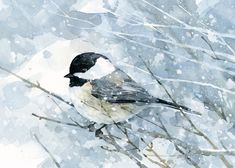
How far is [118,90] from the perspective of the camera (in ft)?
7.95

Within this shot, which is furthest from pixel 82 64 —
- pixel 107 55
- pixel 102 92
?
pixel 107 55

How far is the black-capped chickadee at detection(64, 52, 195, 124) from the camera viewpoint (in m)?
2.39

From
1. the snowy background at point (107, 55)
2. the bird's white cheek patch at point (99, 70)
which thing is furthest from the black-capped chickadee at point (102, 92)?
the snowy background at point (107, 55)

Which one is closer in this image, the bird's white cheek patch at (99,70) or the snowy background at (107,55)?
the bird's white cheek patch at (99,70)

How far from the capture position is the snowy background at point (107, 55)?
9.46 feet

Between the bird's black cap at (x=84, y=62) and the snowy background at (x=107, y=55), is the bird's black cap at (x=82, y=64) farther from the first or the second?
the snowy background at (x=107, y=55)

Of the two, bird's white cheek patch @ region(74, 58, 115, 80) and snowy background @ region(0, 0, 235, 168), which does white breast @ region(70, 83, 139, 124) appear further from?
snowy background @ region(0, 0, 235, 168)

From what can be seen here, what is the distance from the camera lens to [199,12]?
117 inches

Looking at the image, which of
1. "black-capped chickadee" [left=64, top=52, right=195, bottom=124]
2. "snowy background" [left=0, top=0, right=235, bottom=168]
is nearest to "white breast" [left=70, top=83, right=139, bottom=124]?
"black-capped chickadee" [left=64, top=52, right=195, bottom=124]

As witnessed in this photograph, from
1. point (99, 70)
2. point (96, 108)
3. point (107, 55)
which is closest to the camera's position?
point (96, 108)

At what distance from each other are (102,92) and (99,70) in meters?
0.13

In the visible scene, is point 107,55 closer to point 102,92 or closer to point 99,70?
point 99,70

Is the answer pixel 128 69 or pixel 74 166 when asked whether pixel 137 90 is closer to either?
pixel 128 69

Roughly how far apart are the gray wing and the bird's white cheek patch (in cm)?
3
